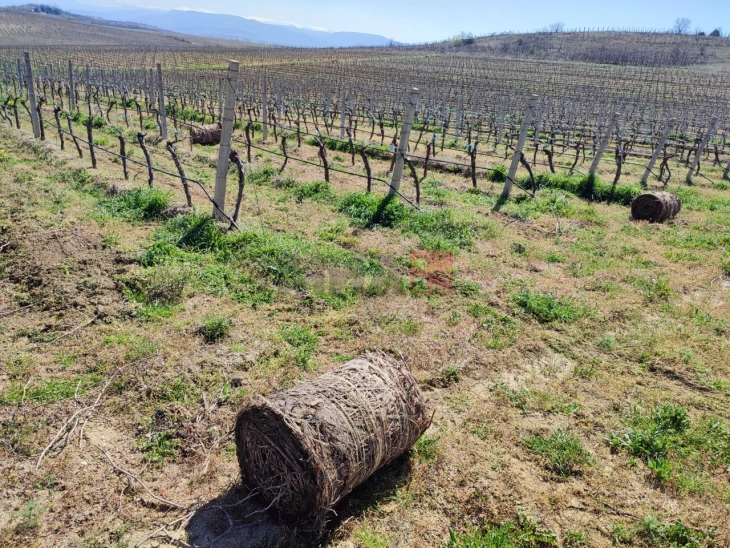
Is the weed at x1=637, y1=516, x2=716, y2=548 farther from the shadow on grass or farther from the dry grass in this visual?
the shadow on grass

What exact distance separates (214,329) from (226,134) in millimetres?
4089

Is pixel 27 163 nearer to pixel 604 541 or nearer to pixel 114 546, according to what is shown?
pixel 114 546

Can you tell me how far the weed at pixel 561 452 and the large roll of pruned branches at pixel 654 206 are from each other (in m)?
8.92

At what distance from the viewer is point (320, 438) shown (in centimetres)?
362

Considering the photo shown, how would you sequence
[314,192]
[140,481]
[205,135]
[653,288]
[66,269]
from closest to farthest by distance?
[140,481] → [66,269] → [653,288] → [314,192] → [205,135]

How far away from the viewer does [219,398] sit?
16.8 ft

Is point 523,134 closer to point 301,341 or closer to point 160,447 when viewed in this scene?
point 301,341

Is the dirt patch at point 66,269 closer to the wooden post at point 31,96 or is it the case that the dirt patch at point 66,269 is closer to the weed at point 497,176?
the wooden post at point 31,96

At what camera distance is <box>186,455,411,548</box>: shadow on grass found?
3.67m

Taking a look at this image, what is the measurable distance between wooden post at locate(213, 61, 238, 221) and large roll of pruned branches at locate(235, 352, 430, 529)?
584 centimetres

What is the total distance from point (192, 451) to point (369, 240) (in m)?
5.75

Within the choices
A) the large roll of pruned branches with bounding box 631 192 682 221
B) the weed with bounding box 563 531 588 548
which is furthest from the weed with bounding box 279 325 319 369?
the large roll of pruned branches with bounding box 631 192 682 221

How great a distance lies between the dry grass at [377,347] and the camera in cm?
401

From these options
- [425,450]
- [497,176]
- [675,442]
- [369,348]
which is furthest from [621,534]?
[497,176]
